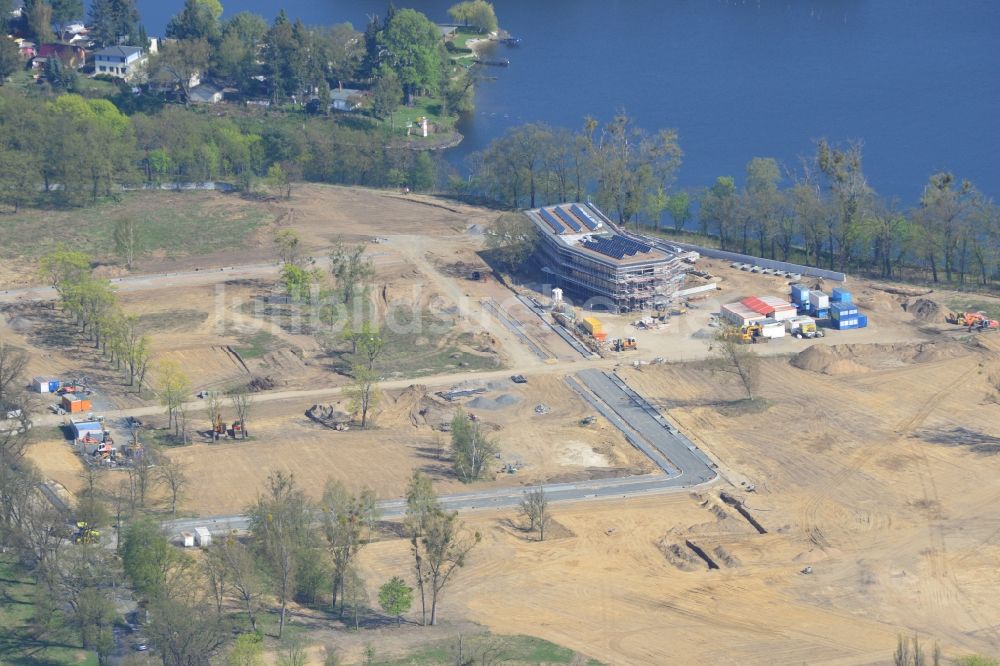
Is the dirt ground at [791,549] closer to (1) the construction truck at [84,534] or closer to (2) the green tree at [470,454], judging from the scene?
(2) the green tree at [470,454]

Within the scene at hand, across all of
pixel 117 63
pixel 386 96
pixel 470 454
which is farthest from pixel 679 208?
pixel 117 63

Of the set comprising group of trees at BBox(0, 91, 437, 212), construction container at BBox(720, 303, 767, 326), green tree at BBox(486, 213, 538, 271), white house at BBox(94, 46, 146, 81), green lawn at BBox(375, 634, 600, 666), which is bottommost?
green lawn at BBox(375, 634, 600, 666)

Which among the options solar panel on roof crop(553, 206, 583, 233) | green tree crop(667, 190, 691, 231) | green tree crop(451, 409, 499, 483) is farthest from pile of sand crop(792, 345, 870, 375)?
green tree crop(667, 190, 691, 231)

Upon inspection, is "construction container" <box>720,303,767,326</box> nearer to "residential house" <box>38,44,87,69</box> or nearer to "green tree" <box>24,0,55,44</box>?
"residential house" <box>38,44,87,69</box>

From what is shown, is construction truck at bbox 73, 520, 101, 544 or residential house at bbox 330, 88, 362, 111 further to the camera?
residential house at bbox 330, 88, 362, 111

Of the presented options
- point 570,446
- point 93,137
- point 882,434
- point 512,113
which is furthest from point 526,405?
point 512,113

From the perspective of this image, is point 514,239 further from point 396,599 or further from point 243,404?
point 396,599

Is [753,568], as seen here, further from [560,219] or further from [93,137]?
[93,137]
